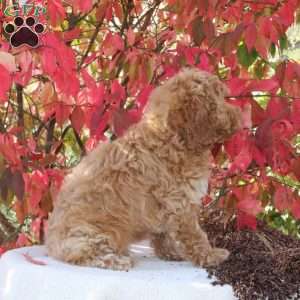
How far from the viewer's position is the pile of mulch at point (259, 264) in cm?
233

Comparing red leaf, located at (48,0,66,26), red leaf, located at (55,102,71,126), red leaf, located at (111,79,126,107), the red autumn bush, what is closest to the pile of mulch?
the red autumn bush

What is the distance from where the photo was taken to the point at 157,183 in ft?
8.62

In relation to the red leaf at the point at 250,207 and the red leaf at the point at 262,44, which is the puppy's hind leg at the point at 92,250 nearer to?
the red leaf at the point at 250,207

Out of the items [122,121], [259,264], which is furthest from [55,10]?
[259,264]

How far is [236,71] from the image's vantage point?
141 inches

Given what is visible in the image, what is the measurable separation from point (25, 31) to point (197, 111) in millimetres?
830

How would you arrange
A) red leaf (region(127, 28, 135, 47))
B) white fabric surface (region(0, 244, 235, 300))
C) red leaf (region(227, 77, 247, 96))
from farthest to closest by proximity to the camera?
red leaf (region(127, 28, 135, 47))
red leaf (region(227, 77, 247, 96))
white fabric surface (region(0, 244, 235, 300))

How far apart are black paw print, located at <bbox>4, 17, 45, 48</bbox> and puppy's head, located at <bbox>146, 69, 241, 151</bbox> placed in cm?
62

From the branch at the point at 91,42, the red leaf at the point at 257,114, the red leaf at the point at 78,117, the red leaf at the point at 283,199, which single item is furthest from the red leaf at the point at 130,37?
the red leaf at the point at 283,199

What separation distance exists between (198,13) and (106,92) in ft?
2.06

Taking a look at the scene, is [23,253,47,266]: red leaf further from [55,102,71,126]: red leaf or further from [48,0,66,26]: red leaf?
[48,0,66,26]: red leaf

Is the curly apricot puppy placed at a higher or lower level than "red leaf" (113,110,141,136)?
lower

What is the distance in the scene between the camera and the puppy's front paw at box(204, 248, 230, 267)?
2.63 m

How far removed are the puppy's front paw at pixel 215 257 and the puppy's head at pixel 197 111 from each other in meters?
0.46
